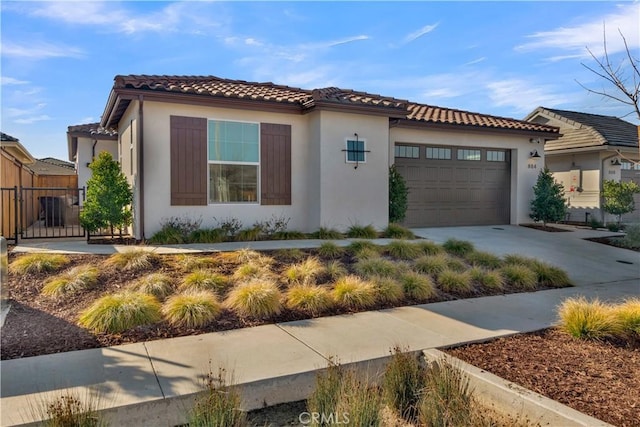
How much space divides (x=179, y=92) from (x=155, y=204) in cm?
261

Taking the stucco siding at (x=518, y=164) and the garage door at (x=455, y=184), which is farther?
the stucco siding at (x=518, y=164)

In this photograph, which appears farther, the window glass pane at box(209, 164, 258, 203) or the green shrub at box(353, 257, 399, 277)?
the window glass pane at box(209, 164, 258, 203)

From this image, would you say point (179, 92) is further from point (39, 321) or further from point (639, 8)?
point (639, 8)

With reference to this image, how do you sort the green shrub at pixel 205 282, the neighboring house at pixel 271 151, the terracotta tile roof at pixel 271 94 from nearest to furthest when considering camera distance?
1. the green shrub at pixel 205 282
2. the terracotta tile roof at pixel 271 94
3. the neighboring house at pixel 271 151

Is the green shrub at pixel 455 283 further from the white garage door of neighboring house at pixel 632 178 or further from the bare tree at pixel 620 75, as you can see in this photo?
the white garage door of neighboring house at pixel 632 178

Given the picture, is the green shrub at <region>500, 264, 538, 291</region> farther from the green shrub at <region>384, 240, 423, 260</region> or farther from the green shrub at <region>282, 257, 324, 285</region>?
the green shrub at <region>282, 257, 324, 285</region>

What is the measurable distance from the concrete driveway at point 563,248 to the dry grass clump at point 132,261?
7001 mm

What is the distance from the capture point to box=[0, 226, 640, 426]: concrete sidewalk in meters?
3.28

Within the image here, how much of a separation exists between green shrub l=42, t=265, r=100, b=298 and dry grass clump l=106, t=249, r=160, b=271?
0.42 m

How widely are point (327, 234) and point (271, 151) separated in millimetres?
2575

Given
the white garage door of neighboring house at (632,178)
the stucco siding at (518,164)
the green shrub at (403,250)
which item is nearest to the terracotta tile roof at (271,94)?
the stucco siding at (518,164)

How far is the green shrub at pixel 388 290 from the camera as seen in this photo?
6.32 meters

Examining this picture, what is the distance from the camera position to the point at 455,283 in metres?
7.06

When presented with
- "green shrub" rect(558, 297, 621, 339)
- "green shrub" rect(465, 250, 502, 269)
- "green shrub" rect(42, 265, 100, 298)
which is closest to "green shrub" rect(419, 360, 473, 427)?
"green shrub" rect(558, 297, 621, 339)
